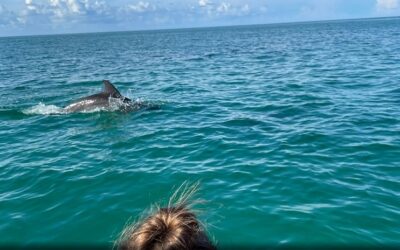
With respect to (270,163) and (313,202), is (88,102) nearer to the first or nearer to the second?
(270,163)

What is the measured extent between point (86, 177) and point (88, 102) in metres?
8.26

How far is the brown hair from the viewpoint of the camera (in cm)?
206

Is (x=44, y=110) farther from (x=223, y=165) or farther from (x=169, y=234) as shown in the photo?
(x=169, y=234)

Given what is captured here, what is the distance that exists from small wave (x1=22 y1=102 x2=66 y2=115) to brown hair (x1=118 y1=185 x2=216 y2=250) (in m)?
16.9

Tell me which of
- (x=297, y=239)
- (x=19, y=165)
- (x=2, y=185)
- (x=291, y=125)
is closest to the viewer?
(x=297, y=239)

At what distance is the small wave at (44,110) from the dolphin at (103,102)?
389 millimetres

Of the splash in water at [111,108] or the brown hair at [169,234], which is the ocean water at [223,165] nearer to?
the splash in water at [111,108]

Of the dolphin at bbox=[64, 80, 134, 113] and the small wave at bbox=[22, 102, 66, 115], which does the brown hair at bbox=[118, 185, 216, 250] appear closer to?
the dolphin at bbox=[64, 80, 134, 113]

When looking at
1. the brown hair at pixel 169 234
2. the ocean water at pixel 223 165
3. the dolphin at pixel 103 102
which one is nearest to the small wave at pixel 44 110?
the ocean water at pixel 223 165

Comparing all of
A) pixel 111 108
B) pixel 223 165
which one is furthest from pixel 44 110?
pixel 223 165

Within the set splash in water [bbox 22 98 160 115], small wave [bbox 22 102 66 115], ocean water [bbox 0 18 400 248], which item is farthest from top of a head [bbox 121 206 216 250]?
small wave [bbox 22 102 66 115]

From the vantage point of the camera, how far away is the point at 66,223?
8.32 meters

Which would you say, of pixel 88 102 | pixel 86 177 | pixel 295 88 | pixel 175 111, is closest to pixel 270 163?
pixel 86 177

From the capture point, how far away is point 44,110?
18.7 metres
